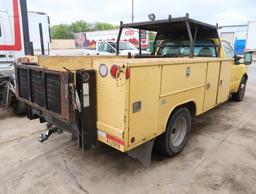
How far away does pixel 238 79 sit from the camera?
6145 millimetres

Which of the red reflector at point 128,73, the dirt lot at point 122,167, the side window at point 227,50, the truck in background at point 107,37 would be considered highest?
the truck in background at point 107,37

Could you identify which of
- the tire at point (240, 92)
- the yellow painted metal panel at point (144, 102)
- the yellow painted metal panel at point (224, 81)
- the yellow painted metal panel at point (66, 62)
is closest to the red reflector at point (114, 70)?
the yellow painted metal panel at point (144, 102)

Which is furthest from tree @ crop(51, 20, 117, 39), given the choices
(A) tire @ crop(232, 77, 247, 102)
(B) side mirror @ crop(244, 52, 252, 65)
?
(B) side mirror @ crop(244, 52, 252, 65)

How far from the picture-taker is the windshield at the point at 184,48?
15.8ft

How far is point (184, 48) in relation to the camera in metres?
5.10

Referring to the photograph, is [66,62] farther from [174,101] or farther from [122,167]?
[122,167]

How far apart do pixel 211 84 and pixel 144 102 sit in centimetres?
199

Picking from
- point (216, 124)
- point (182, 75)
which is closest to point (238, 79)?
point (216, 124)

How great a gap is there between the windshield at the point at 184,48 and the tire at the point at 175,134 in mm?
1919

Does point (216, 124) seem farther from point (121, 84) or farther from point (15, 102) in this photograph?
point (15, 102)

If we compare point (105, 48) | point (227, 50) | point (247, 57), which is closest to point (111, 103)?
point (227, 50)

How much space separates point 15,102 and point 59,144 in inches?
96.2

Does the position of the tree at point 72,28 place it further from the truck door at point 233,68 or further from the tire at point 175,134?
the tire at point 175,134

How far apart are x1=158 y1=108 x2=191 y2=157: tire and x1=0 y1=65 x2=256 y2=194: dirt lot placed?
0.16 meters
